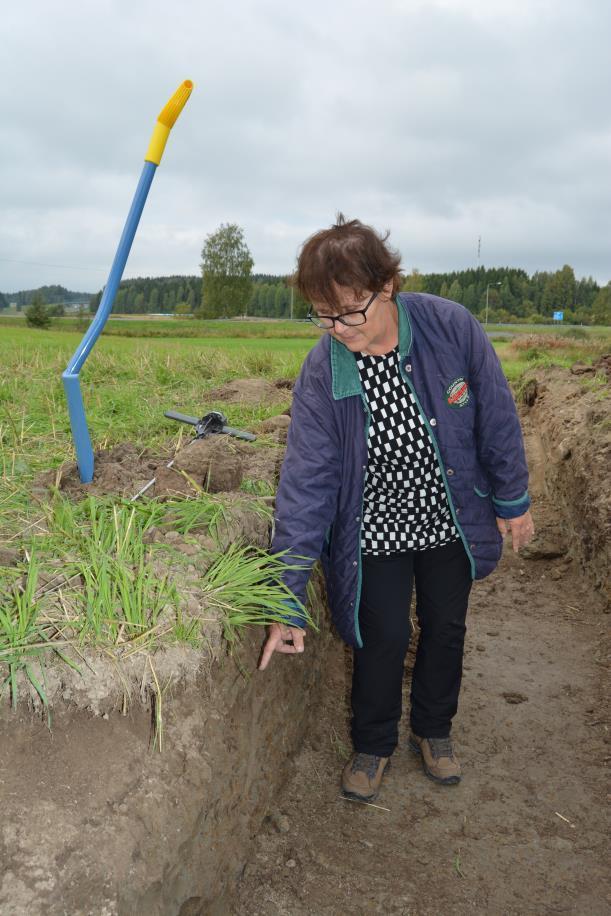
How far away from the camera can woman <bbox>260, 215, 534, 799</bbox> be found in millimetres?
2066

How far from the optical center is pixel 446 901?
223cm

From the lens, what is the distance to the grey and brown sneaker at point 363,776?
2613 mm

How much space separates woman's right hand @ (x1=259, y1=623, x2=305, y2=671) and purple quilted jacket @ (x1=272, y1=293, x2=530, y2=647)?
0.04 m

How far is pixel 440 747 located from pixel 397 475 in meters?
1.17

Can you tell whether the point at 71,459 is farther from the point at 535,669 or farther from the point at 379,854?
the point at 535,669

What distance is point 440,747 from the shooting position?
2.77m

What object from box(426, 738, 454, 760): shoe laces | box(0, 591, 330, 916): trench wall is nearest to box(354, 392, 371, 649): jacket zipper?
box(0, 591, 330, 916): trench wall

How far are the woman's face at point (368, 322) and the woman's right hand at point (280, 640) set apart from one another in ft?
2.79

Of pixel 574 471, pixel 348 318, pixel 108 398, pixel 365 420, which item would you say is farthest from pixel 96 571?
pixel 574 471

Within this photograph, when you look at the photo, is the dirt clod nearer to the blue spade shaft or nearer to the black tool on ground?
the blue spade shaft

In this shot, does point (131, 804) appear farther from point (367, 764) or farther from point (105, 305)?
point (105, 305)

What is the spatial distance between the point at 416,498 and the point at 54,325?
29902mm

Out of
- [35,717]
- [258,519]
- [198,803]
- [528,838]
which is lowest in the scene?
[528,838]

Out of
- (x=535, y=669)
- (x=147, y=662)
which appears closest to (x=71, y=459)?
(x=147, y=662)
